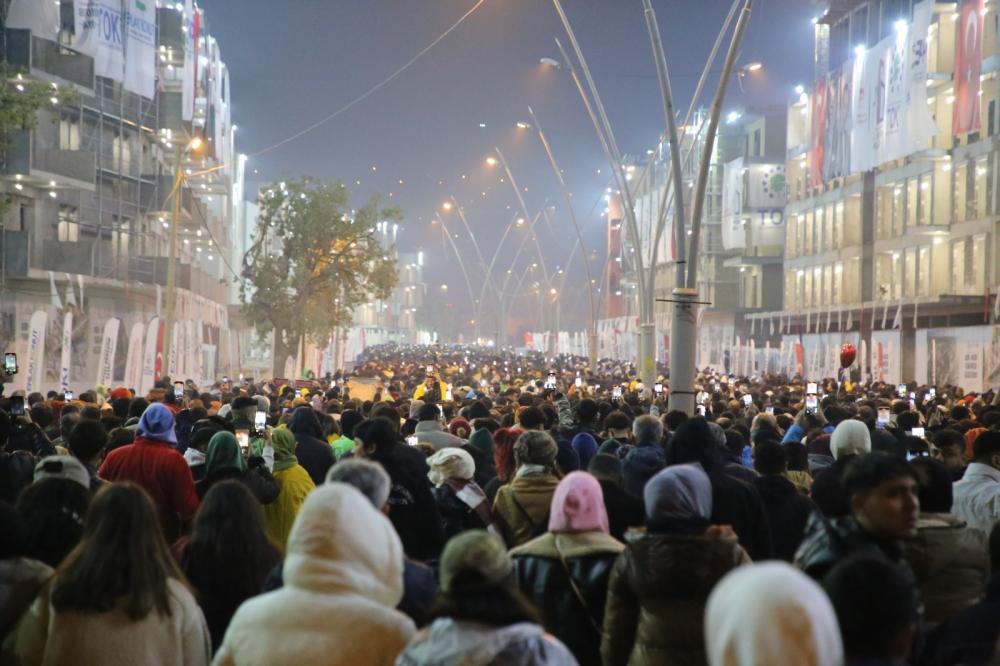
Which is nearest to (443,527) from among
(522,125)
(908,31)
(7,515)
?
(7,515)

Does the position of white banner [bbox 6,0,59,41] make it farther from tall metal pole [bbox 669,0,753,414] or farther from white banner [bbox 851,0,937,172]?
white banner [bbox 851,0,937,172]

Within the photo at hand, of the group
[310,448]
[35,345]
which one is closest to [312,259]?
[35,345]

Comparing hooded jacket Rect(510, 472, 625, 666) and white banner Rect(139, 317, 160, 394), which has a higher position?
white banner Rect(139, 317, 160, 394)

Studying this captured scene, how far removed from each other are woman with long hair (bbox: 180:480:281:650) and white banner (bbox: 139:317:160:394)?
24.3 metres

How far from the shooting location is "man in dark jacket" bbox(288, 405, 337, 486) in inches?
440

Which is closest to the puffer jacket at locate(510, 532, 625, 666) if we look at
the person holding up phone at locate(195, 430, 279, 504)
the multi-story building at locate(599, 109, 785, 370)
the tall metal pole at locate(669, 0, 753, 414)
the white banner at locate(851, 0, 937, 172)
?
the person holding up phone at locate(195, 430, 279, 504)

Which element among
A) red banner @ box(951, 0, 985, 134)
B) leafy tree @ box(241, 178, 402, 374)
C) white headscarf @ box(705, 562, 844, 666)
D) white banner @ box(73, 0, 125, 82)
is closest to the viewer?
white headscarf @ box(705, 562, 844, 666)

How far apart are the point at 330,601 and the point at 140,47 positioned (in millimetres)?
36940

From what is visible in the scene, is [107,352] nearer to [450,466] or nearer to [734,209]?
[450,466]

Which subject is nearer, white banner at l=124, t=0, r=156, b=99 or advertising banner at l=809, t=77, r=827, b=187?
white banner at l=124, t=0, r=156, b=99

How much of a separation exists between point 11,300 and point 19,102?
11915 mm

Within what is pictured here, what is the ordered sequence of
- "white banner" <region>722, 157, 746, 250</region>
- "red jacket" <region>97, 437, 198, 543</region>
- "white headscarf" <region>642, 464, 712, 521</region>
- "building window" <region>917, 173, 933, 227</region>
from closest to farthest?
"white headscarf" <region>642, 464, 712, 521</region> < "red jacket" <region>97, 437, 198, 543</region> < "building window" <region>917, 173, 933, 227</region> < "white banner" <region>722, 157, 746, 250</region>

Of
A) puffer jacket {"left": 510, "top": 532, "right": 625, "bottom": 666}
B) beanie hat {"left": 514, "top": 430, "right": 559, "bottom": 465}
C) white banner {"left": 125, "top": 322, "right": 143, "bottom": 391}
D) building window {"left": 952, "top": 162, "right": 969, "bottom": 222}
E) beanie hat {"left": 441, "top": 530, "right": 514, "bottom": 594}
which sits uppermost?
building window {"left": 952, "top": 162, "right": 969, "bottom": 222}

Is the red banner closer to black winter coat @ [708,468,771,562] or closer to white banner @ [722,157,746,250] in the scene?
white banner @ [722,157,746,250]
